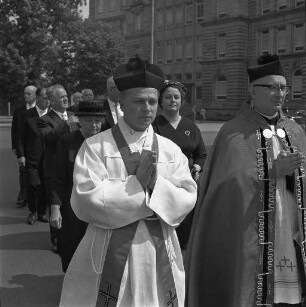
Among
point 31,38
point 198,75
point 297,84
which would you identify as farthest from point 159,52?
point 31,38

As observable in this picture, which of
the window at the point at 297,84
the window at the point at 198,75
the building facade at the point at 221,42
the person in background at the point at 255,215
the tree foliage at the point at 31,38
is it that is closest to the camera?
the person in background at the point at 255,215

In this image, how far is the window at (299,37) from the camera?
4852cm

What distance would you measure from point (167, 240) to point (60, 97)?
4.19m

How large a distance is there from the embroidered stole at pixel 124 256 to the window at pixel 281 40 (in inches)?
1950

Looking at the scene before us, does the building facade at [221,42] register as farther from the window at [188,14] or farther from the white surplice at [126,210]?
the white surplice at [126,210]

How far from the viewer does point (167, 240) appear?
3.07 m

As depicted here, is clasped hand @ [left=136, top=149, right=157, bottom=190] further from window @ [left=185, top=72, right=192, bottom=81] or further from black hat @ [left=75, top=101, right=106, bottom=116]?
window @ [left=185, top=72, right=192, bottom=81]

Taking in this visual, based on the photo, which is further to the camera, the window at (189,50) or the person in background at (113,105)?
the window at (189,50)

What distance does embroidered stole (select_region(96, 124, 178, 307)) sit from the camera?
2.96 meters

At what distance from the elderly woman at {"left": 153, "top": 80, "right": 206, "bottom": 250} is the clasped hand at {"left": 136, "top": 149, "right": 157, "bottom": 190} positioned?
253 centimetres

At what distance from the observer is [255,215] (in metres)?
4.04

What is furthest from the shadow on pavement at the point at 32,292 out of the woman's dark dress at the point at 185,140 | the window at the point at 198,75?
the window at the point at 198,75

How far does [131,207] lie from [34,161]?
5.56m

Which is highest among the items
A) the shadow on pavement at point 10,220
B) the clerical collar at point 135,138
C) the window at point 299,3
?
the window at point 299,3
